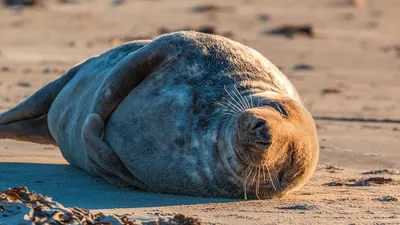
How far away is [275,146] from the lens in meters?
5.37

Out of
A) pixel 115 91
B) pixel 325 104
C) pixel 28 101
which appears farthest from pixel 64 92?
pixel 325 104

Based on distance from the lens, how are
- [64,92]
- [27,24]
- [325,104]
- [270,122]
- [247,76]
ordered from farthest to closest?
[27,24] → [325,104] → [64,92] → [247,76] → [270,122]

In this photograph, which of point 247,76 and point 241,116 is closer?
point 241,116

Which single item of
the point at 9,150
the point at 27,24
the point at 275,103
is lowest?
the point at 27,24

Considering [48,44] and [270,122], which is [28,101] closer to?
[270,122]

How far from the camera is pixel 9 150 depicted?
7418 mm

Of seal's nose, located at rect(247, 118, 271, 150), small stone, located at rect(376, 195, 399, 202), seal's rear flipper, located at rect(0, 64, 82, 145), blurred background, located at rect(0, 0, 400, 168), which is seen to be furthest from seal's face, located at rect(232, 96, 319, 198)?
seal's rear flipper, located at rect(0, 64, 82, 145)

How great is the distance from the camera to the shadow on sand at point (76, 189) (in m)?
5.50

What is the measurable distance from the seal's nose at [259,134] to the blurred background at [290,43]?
2.18m

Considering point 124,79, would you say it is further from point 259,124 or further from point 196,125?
point 259,124

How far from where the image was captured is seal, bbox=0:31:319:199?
5570 mm

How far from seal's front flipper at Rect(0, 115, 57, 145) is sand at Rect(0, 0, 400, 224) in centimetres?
9

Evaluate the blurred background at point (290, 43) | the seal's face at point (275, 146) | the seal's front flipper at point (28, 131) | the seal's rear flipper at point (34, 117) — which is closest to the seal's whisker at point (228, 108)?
the seal's face at point (275, 146)

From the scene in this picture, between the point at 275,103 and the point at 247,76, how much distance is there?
475 mm
